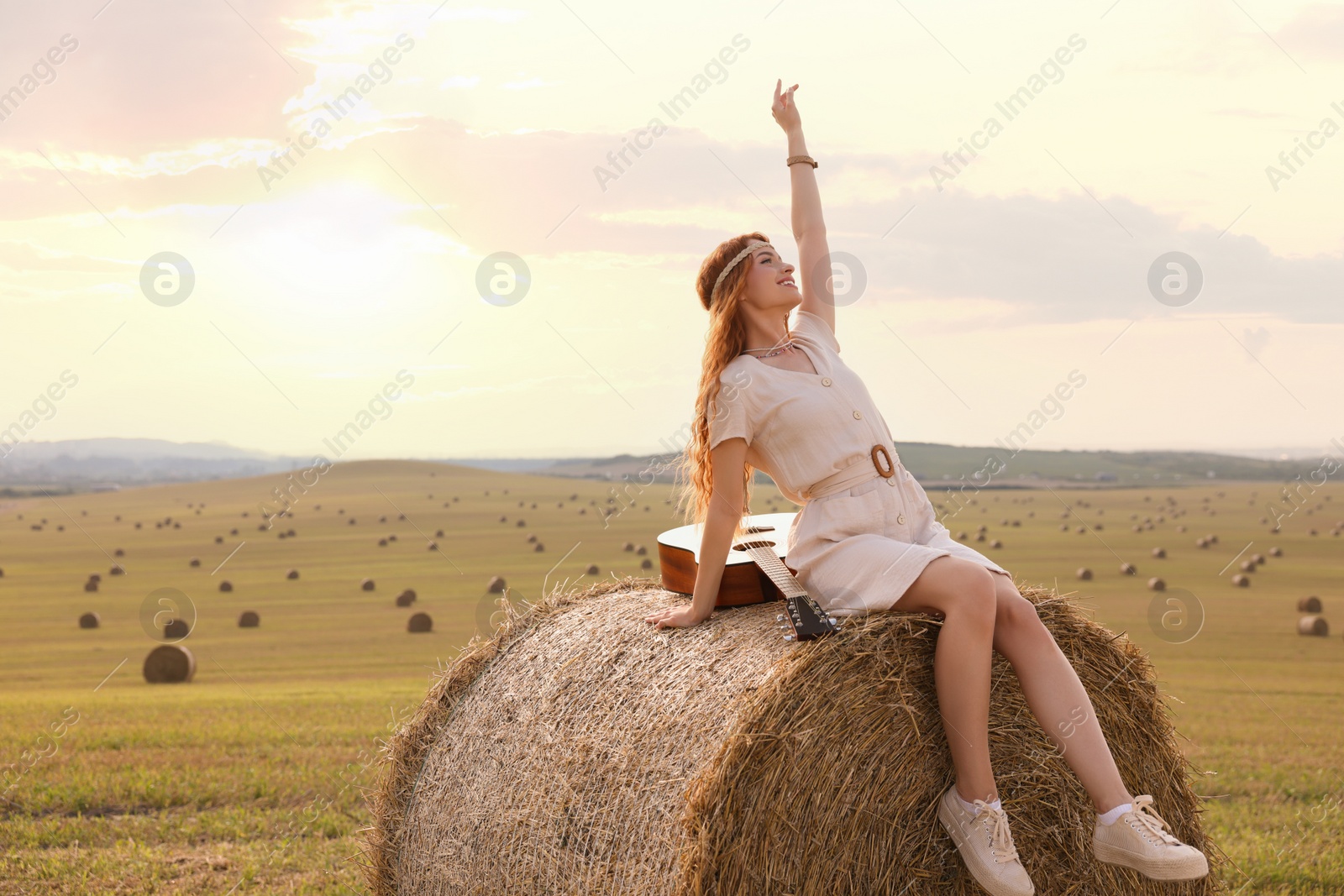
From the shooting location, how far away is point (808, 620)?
4180mm

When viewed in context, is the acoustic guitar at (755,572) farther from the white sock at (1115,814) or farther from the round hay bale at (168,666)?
the round hay bale at (168,666)

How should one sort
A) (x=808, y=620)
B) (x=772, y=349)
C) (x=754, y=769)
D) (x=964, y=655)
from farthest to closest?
(x=772, y=349)
(x=808, y=620)
(x=964, y=655)
(x=754, y=769)

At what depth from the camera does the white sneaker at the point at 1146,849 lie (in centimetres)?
395

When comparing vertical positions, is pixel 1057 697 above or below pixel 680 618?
below

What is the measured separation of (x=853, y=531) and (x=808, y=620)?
0.42m

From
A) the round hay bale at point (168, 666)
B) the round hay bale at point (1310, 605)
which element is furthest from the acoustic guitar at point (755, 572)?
the round hay bale at point (1310, 605)

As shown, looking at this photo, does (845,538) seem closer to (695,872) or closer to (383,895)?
(695,872)

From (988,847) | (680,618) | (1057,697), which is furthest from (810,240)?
(988,847)

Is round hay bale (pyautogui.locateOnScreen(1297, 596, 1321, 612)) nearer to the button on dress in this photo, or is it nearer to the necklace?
the button on dress

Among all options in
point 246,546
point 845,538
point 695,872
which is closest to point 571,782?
point 695,872

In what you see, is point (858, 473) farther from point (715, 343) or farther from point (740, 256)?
point (740, 256)

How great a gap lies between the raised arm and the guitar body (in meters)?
0.98

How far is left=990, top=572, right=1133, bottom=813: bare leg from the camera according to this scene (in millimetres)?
4137

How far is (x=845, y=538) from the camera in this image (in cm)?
435
